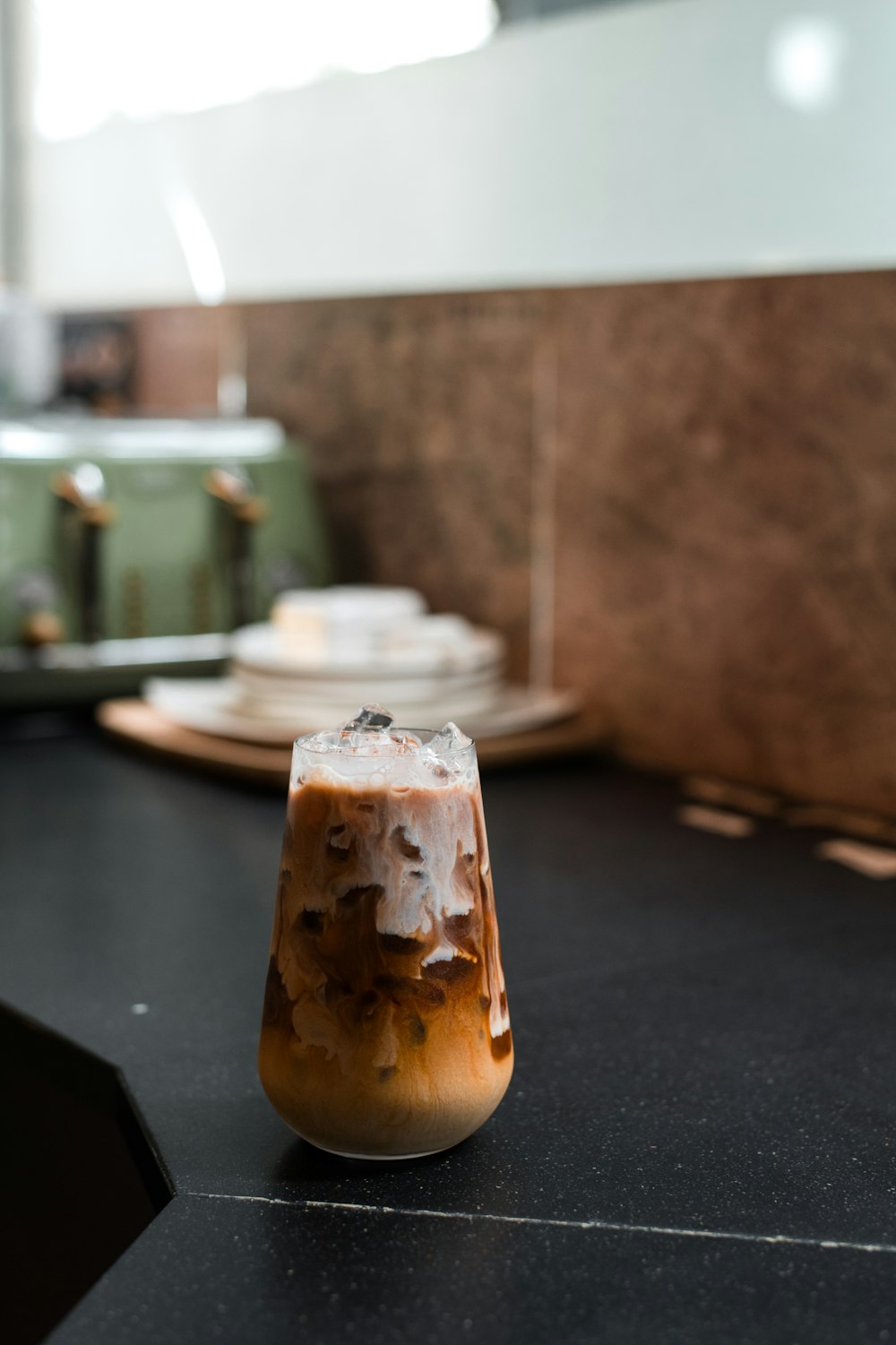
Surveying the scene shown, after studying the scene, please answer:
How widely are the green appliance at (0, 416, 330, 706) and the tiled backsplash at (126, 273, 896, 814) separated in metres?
0.14

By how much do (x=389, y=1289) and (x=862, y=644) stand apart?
0.89m

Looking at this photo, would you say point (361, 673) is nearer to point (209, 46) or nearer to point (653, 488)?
point (653, 488)

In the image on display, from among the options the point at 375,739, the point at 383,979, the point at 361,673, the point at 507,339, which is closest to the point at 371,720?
the point at 375,739

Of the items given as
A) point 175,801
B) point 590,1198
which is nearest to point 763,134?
point 175,801

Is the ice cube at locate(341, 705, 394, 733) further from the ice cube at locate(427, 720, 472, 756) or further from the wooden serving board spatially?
the wooden serving board

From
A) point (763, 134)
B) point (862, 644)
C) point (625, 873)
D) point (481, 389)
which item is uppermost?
point (763, 134)

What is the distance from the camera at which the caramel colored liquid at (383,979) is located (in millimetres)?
629

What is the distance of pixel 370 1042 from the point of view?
0.63m

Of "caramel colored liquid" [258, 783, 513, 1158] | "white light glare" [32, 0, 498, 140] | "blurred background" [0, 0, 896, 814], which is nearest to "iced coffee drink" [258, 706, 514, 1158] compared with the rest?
"caramel colored liquid" [258, 783, 513, 1158]

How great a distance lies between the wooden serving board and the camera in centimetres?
144

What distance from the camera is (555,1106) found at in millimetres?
722

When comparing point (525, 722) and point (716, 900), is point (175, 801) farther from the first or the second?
point (716, 900)

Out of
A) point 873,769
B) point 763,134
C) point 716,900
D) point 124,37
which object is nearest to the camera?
point 716,900

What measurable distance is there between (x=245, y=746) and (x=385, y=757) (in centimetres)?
89
